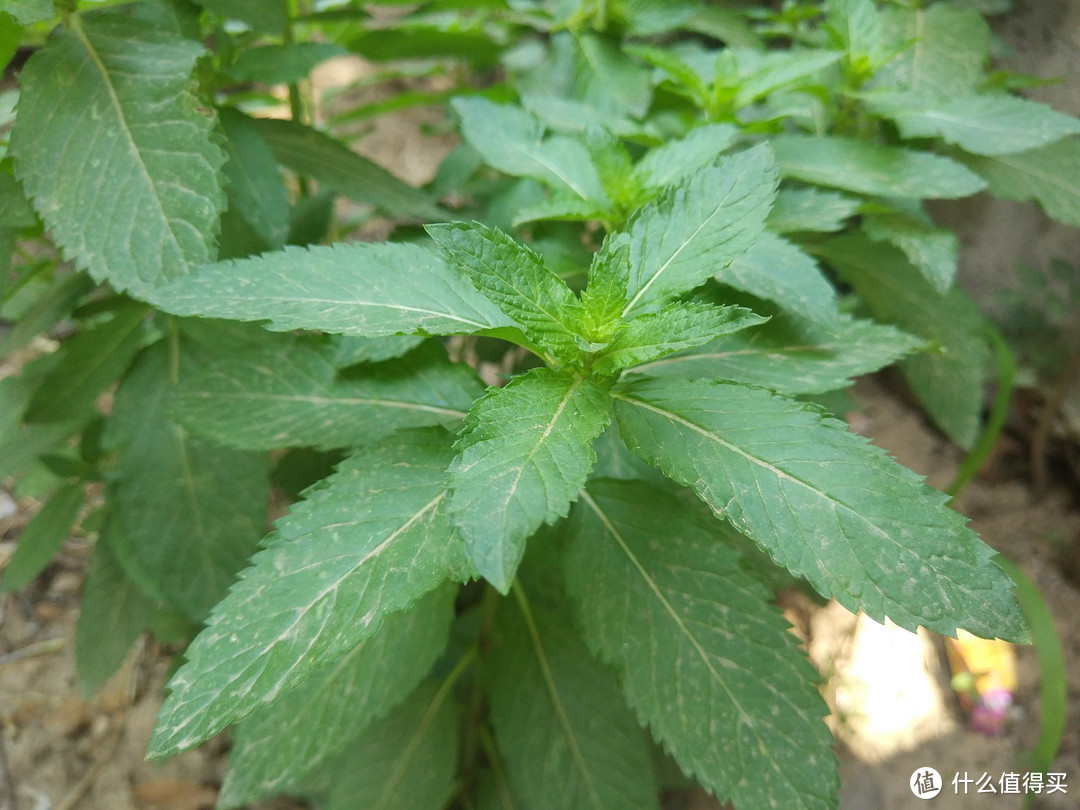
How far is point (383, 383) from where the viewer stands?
0.89m

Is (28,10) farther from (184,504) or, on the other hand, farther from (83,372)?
(184,504)

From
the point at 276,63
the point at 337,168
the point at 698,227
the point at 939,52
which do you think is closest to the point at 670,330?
A: the point at 698,227

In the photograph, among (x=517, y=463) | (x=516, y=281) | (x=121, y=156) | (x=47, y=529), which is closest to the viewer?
(x=517, y=463)

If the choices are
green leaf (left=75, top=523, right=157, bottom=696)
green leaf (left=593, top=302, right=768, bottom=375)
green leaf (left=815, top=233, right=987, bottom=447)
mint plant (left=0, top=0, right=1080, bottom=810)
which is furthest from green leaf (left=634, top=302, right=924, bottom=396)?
green leaf (left=75, top=523, right=157, bottom=696)

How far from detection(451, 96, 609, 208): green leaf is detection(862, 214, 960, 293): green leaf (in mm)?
501

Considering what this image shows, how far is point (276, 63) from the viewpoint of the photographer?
113cm

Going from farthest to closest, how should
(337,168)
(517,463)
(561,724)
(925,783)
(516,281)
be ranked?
(925,783) < (337,168) < (561,724) < (516,281) < (517,463)

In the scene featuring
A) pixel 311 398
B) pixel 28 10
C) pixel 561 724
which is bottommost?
pixel 561 724

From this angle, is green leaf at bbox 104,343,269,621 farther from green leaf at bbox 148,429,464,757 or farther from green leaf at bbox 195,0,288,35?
green leaf at bbox 195,0,288,35

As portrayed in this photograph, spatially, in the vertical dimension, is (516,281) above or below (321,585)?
above

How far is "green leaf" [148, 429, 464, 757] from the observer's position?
1.92 feet

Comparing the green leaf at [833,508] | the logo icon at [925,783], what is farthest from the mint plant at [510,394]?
the logo icon at [925,783]

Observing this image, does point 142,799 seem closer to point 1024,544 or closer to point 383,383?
point 383,383

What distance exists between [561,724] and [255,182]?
0.97 meters
